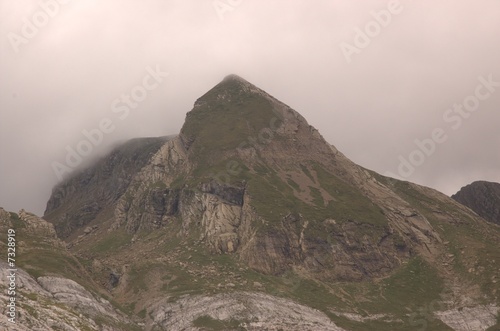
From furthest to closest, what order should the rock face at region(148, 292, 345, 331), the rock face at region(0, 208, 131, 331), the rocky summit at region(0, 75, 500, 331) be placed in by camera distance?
the rocky summit at region(0, 75, 500, 331) < the rock face at region(148, 292, 345, 331) < the rock face at region(0, 208, 131, 331)

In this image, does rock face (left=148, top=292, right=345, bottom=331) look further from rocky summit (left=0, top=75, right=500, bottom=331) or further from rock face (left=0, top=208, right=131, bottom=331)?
rock face (left=0, top=208, right=131, bottom=331)

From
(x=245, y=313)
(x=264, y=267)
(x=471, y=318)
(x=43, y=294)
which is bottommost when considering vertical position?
(x=471, y=318)

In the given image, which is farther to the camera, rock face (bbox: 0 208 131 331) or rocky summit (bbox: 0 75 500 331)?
rocky summit (bbox: 0 75 500 331)

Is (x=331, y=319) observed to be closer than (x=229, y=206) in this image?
Yes

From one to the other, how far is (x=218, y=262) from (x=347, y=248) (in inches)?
1821

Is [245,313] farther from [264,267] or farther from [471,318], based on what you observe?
[471,318]

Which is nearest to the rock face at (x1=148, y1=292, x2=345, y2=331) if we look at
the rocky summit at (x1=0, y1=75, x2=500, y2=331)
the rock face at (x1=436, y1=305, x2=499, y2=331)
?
the rocky summit at (x1=0, y1=75, x2=500, y2=331)

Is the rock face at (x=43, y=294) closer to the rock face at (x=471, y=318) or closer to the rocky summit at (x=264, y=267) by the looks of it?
the rocky summit at (x=264, y=267)

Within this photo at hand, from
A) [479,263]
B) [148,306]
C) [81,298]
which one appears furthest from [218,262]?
[479,263]

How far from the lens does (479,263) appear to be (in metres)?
159

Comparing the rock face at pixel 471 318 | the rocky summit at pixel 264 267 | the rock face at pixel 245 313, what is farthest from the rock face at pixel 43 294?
the rock face at pixel 471 318

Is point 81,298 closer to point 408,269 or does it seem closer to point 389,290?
point 389,290

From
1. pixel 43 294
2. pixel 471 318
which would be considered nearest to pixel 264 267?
pixel 471 318

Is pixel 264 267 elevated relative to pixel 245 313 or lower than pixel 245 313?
elevated
